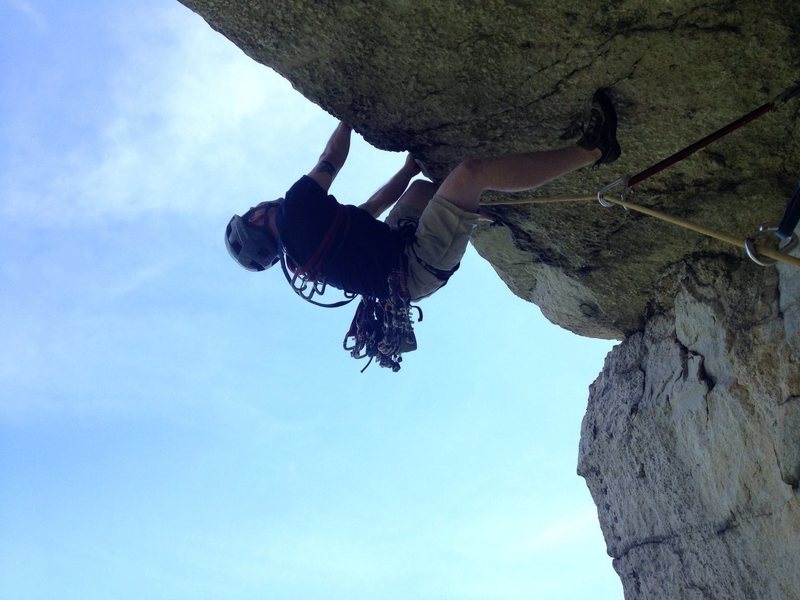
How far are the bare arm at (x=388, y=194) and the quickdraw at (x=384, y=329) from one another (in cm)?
44

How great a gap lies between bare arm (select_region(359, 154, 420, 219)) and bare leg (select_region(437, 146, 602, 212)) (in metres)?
0.64

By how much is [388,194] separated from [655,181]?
1243 mm

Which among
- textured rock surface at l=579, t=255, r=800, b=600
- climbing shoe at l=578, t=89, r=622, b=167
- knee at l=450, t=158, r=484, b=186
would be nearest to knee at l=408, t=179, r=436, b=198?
knee at l=450, t=158, r=484, b=186

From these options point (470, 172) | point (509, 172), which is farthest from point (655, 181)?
point (470, 172)

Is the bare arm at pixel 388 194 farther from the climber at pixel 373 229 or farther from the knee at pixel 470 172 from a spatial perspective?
the knee at pixel 470 172

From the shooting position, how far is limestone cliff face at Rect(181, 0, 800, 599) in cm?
290

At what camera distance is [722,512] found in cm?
324

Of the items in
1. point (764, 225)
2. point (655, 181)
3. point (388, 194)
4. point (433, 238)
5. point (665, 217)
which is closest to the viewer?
point (764, 225)

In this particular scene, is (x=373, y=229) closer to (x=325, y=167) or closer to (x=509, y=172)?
(x=325, y=167)

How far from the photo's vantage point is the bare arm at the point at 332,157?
145 inches

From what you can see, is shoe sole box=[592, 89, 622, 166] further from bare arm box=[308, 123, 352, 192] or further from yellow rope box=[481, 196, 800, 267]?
bare arm box=[308, 123, 352, 192]

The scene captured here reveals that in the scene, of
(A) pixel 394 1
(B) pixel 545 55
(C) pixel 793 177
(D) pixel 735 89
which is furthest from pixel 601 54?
(C) pixel 793 177

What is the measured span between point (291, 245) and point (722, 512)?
2.01 metres

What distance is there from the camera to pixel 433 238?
11.8 ft
